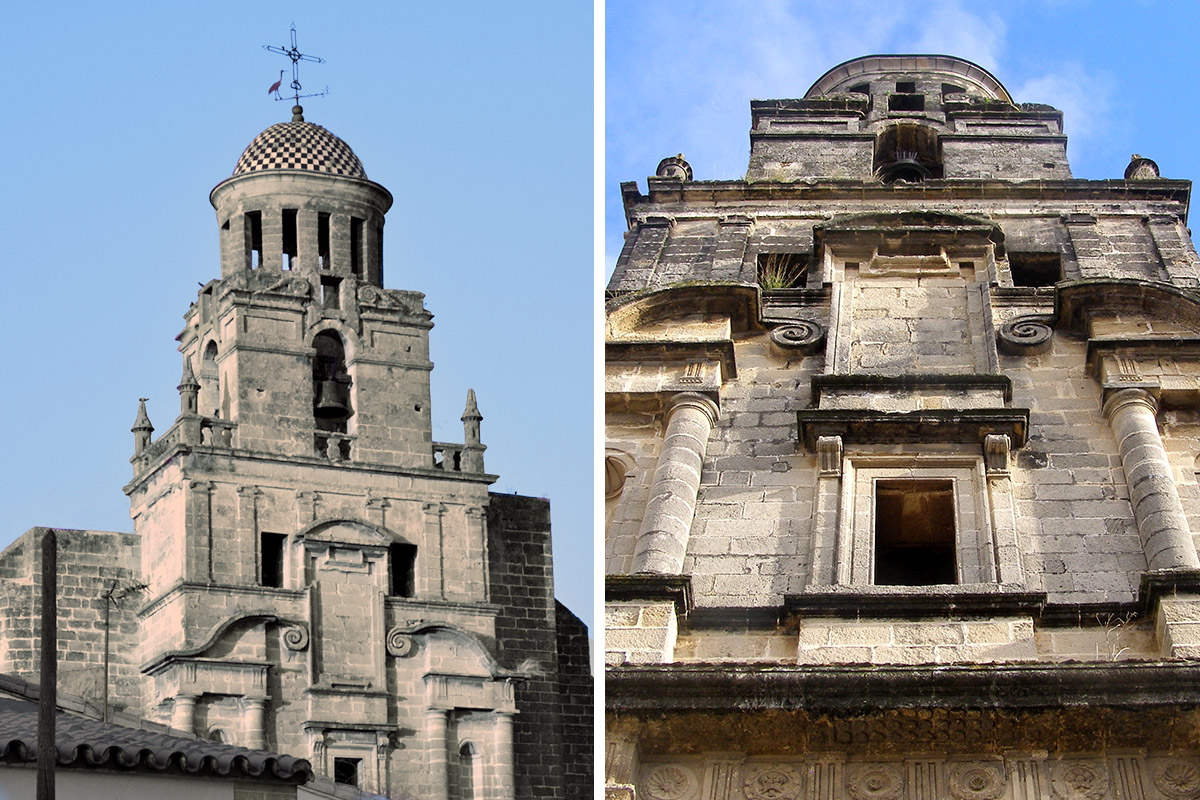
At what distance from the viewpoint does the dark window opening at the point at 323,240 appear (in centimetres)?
4294

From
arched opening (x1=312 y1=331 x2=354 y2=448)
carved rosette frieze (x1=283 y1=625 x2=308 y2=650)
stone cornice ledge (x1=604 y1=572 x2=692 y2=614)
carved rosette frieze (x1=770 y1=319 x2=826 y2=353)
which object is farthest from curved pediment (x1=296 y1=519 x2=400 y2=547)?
stone cornice ledge (x1=604 y1=572 x2=692 y2=614)

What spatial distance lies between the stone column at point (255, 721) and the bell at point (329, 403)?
6.03 meters

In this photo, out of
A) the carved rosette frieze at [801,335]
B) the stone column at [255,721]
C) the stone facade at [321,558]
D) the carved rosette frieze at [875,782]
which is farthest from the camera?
the stone facade at [321,558]

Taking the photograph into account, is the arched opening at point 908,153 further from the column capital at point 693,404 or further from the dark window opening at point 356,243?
the dark window opening at point 356,243

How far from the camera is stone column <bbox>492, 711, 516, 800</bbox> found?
4000cm

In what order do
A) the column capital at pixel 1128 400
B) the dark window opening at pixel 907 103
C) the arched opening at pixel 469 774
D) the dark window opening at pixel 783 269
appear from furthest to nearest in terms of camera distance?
the arched opening at pixel 469 774 < the dark window opening at pixel 907 103 < the dark window opening at pixel 783 269 < the column capital at pixel 1128 400

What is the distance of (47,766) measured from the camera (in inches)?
762

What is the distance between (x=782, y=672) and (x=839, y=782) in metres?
0.81

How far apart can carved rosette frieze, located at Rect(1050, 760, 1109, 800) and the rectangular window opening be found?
28.0 m

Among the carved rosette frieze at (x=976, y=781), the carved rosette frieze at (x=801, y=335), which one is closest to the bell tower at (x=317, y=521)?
the carved rosette frieze at (x=801, y=335)

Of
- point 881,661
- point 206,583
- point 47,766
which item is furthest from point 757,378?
point 206,583

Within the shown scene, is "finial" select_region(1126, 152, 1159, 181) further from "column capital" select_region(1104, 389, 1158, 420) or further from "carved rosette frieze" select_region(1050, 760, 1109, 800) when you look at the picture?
"carved rosette frieze" select_region(1050, 760, 1109, 800)

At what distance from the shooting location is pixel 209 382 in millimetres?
41594

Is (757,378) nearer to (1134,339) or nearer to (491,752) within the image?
(1134,339)
